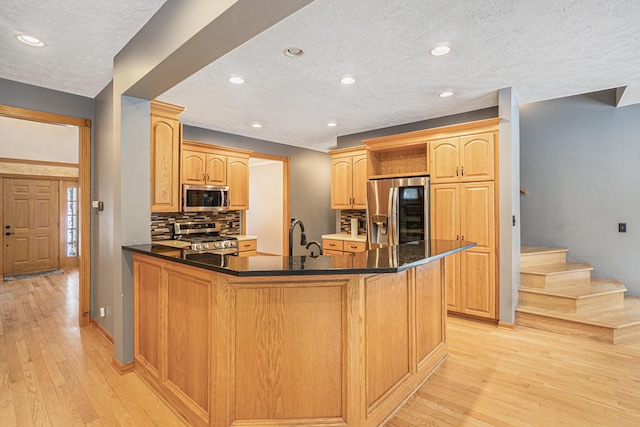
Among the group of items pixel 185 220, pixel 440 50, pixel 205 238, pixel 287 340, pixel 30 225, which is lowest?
pixel 287 340

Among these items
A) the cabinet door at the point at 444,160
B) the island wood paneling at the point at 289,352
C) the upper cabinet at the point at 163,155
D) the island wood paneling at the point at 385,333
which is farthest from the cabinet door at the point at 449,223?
the upper cabinet at the point at 163,155

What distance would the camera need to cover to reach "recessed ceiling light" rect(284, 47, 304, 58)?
254 centimetres

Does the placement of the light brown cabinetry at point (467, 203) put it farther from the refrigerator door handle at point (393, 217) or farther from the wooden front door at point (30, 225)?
the wooden front door at point (30, 225)

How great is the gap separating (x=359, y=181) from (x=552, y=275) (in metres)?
2.84

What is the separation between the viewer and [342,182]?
5328 mm

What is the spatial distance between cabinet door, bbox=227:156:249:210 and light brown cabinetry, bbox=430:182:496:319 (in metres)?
2.97

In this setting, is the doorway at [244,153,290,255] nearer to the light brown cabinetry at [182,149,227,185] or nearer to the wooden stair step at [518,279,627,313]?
the light brown cabinetry at [182,149,227,185]

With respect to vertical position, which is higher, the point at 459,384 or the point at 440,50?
the point at 440,50

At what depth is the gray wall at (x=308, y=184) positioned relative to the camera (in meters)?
5.98

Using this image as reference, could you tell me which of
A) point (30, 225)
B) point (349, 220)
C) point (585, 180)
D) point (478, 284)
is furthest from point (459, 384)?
point (30, 225)

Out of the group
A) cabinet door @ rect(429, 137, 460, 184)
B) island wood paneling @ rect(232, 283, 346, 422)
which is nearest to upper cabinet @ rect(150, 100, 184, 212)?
island wood paneling @ rect(232, 283, 346, 422)

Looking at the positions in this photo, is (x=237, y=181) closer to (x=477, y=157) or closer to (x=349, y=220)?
(x=349, y=220)

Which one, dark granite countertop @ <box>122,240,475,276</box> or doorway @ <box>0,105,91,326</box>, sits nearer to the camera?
dark granite countertop @ <box>122,240,475,276</box>

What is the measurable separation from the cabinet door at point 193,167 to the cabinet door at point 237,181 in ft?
1.50
